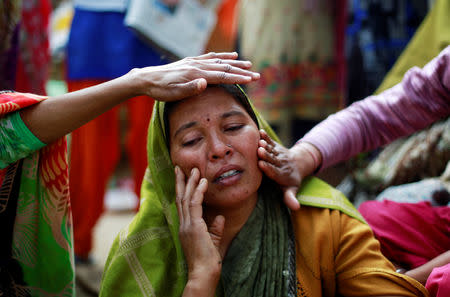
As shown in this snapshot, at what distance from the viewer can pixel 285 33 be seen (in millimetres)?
3527

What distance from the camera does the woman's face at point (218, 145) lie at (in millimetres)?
1462

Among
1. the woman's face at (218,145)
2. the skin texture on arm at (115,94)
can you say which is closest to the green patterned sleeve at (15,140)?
the skin texture on arm at (115,94)

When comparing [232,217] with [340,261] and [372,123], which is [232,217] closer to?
[340,261]

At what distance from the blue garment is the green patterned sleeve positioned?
1499 mm

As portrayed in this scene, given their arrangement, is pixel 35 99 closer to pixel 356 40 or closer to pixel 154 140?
pixel 154 140

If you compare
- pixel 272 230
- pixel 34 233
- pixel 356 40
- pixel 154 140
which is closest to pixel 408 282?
pixel 272 230

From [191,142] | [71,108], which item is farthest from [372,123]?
[71,108]

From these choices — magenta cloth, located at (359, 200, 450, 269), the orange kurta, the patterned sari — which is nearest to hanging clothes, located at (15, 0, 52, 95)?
the patterned sari

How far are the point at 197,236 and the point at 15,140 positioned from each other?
2.23 ft

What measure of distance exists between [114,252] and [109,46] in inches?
68.8

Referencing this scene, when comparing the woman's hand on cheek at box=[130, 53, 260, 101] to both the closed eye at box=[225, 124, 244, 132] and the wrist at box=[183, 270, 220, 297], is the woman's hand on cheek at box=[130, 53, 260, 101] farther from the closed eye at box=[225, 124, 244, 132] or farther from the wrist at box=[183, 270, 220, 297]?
the wrist at box=[183, 270, 220, 297]

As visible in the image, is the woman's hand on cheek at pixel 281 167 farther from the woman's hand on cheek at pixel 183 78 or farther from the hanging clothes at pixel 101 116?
the hanging clothes at pixel 101 116

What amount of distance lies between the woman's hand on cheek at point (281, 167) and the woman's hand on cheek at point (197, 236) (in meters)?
0.24

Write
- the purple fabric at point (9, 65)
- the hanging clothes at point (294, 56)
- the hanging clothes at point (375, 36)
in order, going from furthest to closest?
1. the hanging clothes at point (294, 56)
2. the hanging clothes at point (375, 36)
3. the purple fabric at point (9, 65)
